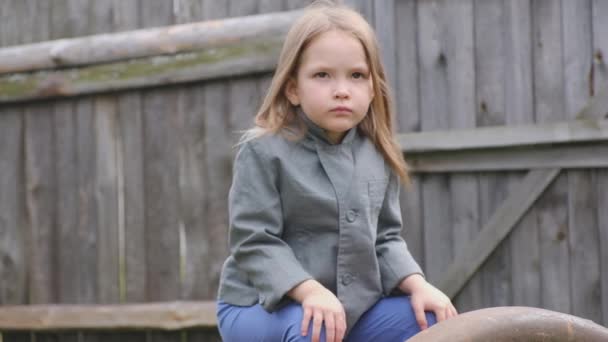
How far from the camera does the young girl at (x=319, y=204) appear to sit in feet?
6.20

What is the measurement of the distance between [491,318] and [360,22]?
35.0 inches

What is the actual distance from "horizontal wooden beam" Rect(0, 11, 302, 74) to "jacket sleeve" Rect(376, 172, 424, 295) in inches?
90.2

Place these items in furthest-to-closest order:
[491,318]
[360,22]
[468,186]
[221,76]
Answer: [221,76] → [468,186] → [360,22] → [491,318]

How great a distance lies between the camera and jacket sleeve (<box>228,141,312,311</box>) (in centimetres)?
185

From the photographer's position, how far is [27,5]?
4.95 metres

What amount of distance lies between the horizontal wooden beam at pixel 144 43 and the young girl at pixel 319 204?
2337mm

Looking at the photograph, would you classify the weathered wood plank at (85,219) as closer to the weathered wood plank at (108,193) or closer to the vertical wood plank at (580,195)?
the weathered wood plank at (108,193)

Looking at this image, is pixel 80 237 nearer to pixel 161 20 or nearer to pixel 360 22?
pixel 161 20

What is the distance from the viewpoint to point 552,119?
154 inches

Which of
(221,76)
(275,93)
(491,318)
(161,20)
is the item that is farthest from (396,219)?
(161,20)

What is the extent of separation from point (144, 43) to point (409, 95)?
4.08 ft

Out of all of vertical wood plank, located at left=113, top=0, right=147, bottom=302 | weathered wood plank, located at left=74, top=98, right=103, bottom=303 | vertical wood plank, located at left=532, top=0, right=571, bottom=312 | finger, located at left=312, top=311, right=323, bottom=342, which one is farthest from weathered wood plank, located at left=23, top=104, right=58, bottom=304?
finger, located at left=312, top=311, right=323, bottom=342

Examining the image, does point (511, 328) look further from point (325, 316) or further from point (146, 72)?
point (146, 72)

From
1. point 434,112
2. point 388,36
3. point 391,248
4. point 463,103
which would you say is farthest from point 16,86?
point 391,248
